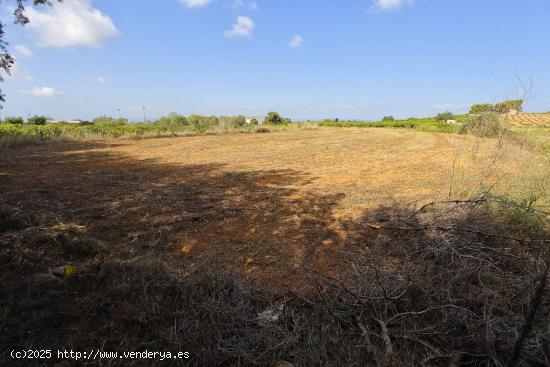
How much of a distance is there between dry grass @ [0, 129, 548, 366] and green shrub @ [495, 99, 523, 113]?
2.11 feet

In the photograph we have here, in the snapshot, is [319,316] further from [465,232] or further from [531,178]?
[531,178]

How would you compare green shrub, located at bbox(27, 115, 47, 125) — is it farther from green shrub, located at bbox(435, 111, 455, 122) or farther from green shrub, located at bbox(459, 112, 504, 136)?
green shrub, located at bbox(435, 111, 455, 122)

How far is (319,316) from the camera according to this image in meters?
2.46

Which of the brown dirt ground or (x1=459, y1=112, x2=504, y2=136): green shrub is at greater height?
(x1=459, y1=112, x2=504, y2=136): green shrub

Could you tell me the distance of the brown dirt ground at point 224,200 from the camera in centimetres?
390

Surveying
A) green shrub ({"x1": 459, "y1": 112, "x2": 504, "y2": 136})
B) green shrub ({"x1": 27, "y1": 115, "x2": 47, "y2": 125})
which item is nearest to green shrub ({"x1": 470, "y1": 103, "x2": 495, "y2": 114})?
green shrub ({"x1": 459, "y1": 112, "x2": 504, "y2": 136})

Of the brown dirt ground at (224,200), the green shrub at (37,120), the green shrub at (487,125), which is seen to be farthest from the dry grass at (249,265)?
the green shrub at (37,120)

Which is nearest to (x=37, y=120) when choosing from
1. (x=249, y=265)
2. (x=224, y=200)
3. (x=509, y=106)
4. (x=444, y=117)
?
(x=224, y=200)

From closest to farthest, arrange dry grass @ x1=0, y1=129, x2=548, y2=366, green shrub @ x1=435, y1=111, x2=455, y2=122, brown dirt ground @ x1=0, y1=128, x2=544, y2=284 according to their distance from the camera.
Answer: dry grass @ x1=0, y1=129, x2=548, y2=366
brown dirt ground @ x1=0, y1=128, x2=544, y2=284
green shrub @ x1=435, y1=111, x2=455, y2=122

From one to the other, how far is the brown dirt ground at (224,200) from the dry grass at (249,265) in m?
0.04

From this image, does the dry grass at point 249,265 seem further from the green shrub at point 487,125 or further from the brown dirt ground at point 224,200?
the green shrub at point 487,125

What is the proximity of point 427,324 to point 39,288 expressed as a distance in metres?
3.12

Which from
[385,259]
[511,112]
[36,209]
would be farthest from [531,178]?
[36,209]

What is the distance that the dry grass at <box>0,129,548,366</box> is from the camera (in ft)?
7.09
